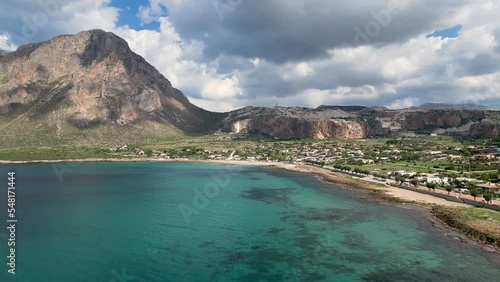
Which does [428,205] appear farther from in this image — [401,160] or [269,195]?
[401,160]

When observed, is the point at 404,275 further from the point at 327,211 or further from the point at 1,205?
the point at 1,205

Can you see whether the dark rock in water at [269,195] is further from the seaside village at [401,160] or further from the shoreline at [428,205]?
the seaside village at [401,160]

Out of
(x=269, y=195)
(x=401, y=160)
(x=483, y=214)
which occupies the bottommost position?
(x=269, y=195)

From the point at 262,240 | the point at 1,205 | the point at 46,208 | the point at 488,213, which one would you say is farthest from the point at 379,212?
the point at 1,205

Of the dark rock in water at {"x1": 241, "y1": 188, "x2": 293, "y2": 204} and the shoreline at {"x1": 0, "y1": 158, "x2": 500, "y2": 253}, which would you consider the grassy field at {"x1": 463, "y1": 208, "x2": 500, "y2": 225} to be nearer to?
the shoreline at {"x1": 0, "y1": 158, "x2": 500, "y2": 253}

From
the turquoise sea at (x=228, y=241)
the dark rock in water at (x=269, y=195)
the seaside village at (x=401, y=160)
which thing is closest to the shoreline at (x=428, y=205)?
the turquoise sea at (x=228, y=241)

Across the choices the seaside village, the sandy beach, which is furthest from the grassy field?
the sandy beach

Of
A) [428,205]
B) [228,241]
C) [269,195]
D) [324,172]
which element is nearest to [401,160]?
[324,172]
